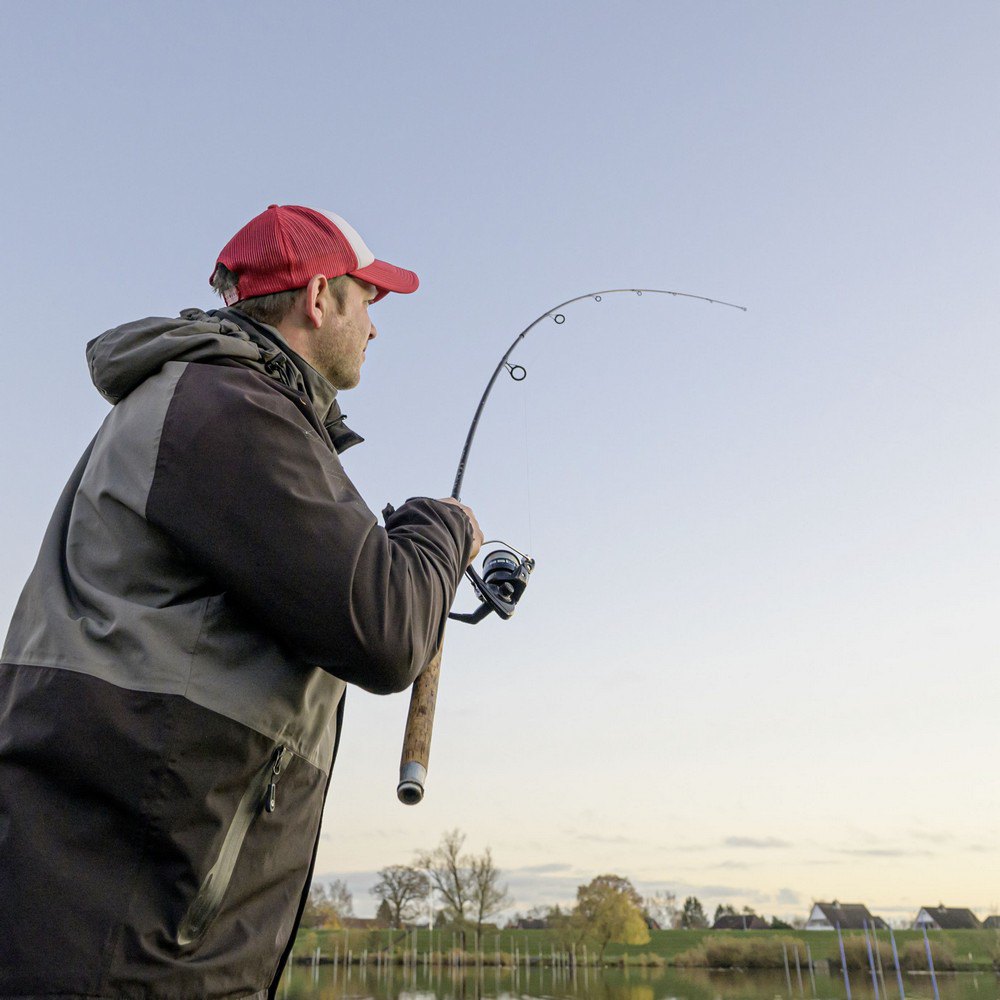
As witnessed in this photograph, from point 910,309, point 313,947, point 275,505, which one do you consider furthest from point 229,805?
point 313,947

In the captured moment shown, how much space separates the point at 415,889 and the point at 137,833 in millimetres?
58229

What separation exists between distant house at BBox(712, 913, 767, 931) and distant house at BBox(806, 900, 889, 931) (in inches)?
144

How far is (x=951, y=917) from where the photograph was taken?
67938 mm

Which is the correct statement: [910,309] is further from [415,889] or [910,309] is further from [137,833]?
[415,889]

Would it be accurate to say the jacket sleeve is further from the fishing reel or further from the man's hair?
the fishing reel

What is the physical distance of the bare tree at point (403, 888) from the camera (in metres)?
54.4

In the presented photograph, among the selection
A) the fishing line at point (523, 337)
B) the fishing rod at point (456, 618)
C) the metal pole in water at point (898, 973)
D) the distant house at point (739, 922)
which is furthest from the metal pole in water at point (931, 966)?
the fishing rod at point (456, 618)

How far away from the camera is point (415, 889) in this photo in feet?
179

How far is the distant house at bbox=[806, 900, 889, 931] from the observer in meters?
68.0

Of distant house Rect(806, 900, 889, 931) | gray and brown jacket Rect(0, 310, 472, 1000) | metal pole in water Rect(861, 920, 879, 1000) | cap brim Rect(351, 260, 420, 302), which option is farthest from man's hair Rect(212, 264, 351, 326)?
distant house Rect(806, 900, 889, 931)

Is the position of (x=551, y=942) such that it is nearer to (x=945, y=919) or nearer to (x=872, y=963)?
(x=872, y=963)

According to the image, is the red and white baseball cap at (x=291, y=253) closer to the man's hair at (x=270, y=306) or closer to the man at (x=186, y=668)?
the man's hair at (x=270, y=306)

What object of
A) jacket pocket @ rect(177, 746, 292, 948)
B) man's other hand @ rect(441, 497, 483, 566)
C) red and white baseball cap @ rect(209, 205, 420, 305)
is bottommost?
jacket pocket @ rect(177, 746, 292, 948)

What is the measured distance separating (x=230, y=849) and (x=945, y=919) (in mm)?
80455
